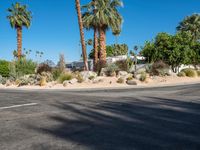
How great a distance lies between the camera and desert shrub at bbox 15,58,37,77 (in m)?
39.7

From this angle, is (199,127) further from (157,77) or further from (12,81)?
(12,81)

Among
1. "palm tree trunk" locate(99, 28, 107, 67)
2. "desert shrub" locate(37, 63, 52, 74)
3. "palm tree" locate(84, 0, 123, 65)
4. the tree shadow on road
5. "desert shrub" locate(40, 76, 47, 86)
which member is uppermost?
"palm tree" locate(84, 0, 123, 65)

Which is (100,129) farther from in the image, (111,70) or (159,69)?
(159,69)

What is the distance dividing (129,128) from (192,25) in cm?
5741

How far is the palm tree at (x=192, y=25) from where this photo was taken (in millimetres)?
61156

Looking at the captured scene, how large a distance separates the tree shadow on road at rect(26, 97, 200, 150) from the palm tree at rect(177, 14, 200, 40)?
53.4 m

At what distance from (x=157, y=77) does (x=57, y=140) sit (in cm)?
2787

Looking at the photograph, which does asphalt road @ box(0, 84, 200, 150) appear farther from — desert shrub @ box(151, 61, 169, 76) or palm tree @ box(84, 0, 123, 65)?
palm tree @ box(84, 0, 123, 65)

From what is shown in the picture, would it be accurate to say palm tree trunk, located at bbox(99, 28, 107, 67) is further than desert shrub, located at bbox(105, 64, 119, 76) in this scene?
Yes

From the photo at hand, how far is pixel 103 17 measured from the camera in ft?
146

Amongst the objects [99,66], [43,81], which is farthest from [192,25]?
[43,81]

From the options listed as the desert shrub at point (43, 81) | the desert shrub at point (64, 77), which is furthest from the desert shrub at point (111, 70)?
the desert shrub at point (43, 81)

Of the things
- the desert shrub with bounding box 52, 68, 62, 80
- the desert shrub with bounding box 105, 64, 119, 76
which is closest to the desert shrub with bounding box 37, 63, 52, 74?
the desert shrub with bounding box 52, 68, 62, 80

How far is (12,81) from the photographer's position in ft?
118
